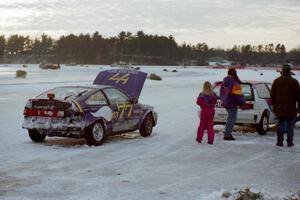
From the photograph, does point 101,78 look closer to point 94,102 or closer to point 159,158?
point 94,102

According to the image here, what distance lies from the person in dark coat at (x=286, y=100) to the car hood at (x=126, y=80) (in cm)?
516

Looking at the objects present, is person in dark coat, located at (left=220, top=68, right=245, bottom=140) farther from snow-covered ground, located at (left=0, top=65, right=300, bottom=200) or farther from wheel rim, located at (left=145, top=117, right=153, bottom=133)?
wheel rim, located at (left=145, top=117, right=153, bottom=133)

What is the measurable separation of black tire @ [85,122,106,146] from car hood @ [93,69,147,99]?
455 centimetres

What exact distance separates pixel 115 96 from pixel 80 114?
1.60 m

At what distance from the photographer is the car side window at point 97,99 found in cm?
1120

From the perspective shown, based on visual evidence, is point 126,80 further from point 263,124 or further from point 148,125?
point 263,124

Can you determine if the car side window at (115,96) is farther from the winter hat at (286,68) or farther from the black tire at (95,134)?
the winter hat at (286,68)

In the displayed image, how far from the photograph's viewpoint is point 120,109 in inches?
475

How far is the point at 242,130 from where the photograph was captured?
1466cm

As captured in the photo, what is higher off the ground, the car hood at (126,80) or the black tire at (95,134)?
the car hood at (126,80)

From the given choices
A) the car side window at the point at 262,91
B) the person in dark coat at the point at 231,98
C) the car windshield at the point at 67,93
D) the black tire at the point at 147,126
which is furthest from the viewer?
the car side window at the point at 262,91

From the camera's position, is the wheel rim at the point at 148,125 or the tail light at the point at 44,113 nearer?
the tail light at the point at 44,113

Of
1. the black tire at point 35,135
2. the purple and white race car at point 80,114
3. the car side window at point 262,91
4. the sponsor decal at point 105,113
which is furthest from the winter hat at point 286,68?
the black tire at point 35,135

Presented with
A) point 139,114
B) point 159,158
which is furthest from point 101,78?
point 159,158
